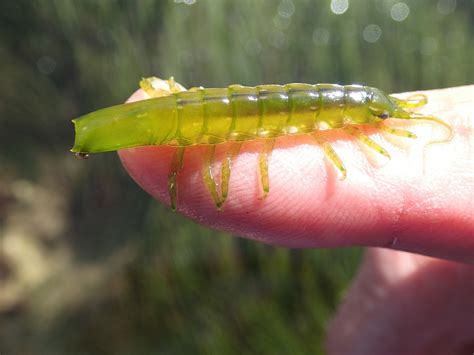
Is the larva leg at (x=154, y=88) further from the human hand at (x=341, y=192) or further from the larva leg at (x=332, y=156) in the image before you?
the larva leg at (x=332, y=156)

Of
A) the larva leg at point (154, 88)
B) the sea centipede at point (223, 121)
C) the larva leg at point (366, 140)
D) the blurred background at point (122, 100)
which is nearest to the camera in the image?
the sea centipede at point (223, 121)

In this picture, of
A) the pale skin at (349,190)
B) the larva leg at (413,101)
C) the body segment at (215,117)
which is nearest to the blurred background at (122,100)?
the larva leg at (413,101)

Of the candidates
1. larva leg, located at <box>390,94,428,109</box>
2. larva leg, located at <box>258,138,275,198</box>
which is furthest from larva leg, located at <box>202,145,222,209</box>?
larva leg, located at <box>390,94,428,109</box>

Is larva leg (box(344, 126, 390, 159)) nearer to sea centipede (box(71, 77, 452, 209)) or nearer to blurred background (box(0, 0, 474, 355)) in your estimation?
sea centipede (box(71, 77, 452, 209))

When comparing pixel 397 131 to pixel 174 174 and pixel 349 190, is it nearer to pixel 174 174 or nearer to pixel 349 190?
pixel 349 190

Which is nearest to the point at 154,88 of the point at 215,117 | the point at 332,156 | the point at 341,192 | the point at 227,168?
the point at 215,117

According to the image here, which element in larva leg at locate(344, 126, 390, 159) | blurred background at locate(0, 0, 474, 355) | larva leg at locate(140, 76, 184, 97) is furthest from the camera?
blurred background at locate(0, 0, 474, 355)
